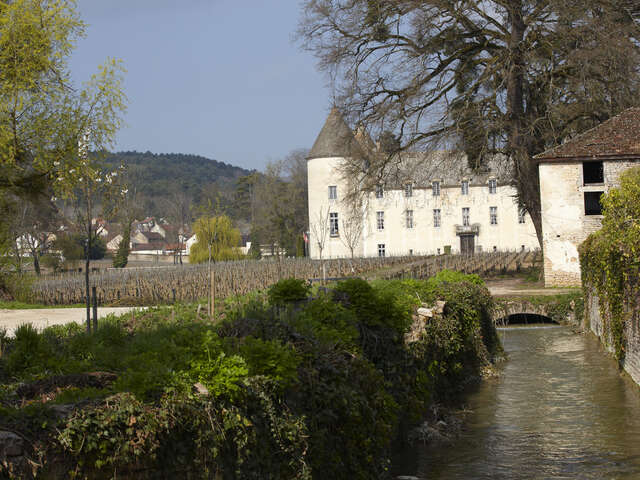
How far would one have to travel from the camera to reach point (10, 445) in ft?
14.0

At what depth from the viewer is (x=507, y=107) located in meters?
29.3

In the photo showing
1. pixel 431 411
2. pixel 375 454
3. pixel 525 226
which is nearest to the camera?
pixel 375 454

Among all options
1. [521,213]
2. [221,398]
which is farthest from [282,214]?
[221,398]

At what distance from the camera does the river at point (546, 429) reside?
9.34 m

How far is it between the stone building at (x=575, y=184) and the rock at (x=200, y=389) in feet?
81.8

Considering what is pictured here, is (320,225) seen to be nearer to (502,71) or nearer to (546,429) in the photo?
(502,71)

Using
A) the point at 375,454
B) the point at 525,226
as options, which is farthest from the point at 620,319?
the point at 525,226

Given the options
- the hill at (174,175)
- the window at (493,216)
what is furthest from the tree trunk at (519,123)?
the hill at (174,175)

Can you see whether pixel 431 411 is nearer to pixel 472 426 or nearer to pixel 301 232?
pixel 472 426

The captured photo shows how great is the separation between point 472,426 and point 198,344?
6728 millimetres

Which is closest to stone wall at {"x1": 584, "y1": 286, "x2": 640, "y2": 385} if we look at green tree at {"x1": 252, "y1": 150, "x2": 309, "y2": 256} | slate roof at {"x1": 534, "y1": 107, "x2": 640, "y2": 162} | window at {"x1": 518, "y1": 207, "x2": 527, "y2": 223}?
slate roof at {"x1": 534, "y1": 107, "x2": 640, "y2": 162}

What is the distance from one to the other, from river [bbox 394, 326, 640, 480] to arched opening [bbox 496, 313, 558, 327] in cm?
764

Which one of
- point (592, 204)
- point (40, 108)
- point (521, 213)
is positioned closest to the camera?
point (40, 108)

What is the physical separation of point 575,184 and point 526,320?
6.32 m
